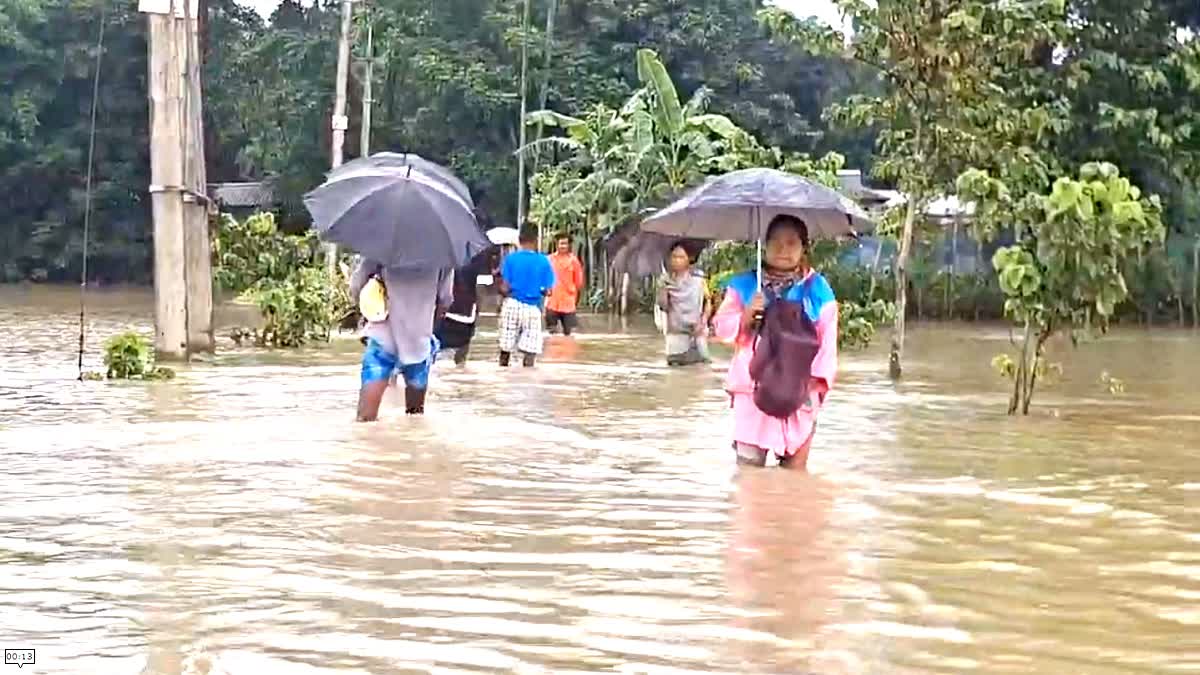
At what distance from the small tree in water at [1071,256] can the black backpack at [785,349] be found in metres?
4.36

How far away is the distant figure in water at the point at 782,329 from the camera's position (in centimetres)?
826

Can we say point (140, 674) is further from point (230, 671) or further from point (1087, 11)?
point (1087, 11)

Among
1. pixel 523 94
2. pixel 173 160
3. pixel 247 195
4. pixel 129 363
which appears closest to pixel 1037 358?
pixel 129 363

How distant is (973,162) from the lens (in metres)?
16.4

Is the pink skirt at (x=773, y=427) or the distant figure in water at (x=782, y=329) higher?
the distant figure in water at (x=782, y=329)

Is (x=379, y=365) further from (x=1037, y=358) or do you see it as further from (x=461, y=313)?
(x=461, y=313)

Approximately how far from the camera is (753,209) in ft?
32.0

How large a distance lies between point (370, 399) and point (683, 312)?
7075 millimetres

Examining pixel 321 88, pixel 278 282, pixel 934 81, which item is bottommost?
pixel 278 282

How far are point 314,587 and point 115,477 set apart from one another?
2.99m

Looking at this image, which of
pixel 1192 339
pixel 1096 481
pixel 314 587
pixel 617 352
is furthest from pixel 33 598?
pixel 1192 339

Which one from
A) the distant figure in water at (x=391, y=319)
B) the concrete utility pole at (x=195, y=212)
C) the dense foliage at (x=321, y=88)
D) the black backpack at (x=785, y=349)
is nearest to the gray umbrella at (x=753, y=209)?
the black backpack at (x=785, y=349)

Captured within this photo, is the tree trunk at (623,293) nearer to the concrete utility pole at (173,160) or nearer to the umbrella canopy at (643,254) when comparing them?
the umbrella canopy at (643,254)

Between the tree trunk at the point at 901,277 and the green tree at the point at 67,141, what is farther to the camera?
the green tree at the point at 67,141
